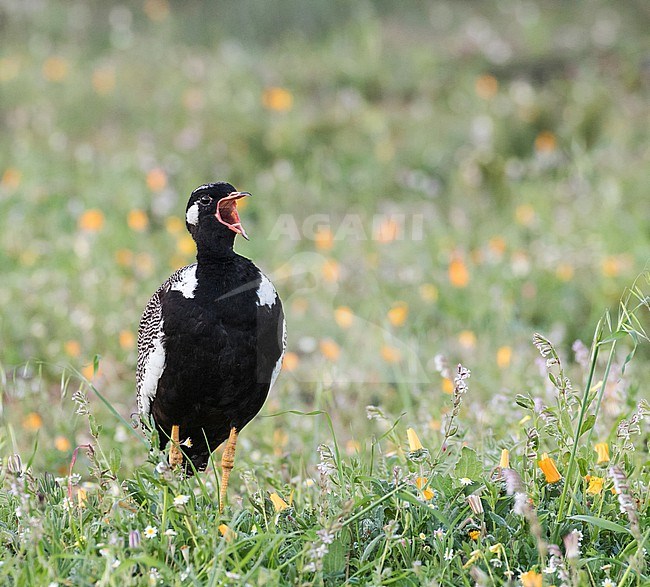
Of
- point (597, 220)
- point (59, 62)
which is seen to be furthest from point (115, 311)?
point (59, 62)

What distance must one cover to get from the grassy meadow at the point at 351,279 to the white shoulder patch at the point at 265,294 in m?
0.34

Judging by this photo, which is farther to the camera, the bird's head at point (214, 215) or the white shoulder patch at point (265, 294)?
the white shoulder patch at point (265, 294)

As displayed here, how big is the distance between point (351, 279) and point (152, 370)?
10.3 feet

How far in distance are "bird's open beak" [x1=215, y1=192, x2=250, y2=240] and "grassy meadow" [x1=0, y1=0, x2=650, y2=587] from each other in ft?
1.86

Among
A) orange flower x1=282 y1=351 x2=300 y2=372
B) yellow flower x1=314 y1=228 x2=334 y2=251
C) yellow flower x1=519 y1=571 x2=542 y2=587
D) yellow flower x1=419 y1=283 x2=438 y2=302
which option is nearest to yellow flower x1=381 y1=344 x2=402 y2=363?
orange flower x1=282 y1=351 x2=300 y2=372

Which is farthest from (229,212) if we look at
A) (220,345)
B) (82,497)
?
(82,497)

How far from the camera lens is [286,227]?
6684 millimetres

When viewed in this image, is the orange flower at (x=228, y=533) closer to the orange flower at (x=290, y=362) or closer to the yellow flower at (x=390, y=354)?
the yellow flower at (x=390, y=354)

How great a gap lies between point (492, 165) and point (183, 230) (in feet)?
7.59

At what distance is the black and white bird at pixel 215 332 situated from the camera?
8.73ft

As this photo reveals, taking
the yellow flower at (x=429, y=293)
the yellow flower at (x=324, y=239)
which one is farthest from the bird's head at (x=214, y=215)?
the yellow flower at (x=324, y=239)

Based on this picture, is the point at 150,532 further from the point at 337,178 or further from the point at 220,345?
the point at 337,178

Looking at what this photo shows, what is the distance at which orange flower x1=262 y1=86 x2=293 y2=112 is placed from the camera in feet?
25.8

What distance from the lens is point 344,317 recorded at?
5.22 meters
